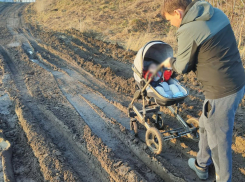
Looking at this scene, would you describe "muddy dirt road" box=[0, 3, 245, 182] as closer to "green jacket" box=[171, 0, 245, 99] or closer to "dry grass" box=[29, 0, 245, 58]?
"green jacket" box=[171, 0, 245, 99]

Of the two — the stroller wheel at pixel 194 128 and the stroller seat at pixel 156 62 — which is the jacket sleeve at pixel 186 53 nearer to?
the stroller seat at pixel 156 62

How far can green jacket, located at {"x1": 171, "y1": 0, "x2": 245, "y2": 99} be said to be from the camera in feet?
8.46

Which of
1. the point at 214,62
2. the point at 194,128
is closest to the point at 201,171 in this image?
the point at 194,128

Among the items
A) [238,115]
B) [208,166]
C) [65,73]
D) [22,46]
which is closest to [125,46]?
[65,73]

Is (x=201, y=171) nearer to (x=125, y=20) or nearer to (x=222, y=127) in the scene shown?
(x=222, y=127)

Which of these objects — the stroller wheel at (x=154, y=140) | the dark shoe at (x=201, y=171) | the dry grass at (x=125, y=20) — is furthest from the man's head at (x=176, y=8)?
the dry grass at (x=125, y=20)

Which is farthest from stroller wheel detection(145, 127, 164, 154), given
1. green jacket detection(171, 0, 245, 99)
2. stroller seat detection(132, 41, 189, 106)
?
green jacket detection(171, 0, 245, 99)

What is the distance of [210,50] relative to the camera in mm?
2646

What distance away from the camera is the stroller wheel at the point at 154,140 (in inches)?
153

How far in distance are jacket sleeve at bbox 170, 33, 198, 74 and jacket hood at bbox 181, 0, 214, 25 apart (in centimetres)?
20

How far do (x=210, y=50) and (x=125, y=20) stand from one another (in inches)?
493

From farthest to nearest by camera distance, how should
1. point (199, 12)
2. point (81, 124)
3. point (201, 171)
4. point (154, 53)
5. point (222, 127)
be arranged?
point (81, 124) < point (154, 53) < point (201, 171) < point (222, 127) < point (199, 12)

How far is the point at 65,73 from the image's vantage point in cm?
817

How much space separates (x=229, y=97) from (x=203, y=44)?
0.74 meters
